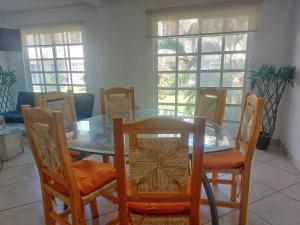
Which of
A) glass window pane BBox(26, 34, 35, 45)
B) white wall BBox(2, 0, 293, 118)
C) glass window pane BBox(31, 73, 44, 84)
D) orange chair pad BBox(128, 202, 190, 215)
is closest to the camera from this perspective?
orange chair pad BBox(128, 202, 190, 215)

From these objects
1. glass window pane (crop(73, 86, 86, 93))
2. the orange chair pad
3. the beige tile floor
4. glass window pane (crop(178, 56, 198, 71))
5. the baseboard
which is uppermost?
glass window pane (crop(178, 56, 198, 71))

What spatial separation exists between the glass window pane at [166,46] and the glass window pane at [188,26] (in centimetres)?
21

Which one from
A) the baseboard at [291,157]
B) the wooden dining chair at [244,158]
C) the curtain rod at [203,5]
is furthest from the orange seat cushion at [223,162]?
the curtain rod at [203,5]

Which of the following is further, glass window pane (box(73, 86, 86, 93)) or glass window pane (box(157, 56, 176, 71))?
glass window pane (box(73, 86, 86, 93))

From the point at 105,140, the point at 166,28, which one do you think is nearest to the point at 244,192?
the point at 105,140

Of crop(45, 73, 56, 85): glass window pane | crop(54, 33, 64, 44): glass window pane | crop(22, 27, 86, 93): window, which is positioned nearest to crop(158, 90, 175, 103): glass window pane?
crop(22, 27, 86, 93): window

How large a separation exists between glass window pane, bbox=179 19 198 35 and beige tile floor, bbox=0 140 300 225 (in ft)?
6.37

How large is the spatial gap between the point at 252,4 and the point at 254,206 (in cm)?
241

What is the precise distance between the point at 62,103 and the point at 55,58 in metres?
2.32

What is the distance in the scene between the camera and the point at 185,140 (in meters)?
0.96

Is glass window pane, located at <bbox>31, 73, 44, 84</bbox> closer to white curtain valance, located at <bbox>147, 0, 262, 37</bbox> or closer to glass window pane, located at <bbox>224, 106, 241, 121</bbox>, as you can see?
white curtain valance, located at <bbox>147, 0, 262, 37</bbox>

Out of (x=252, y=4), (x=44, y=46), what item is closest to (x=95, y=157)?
(x=44, y=46)

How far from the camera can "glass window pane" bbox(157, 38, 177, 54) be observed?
3402 millimetres

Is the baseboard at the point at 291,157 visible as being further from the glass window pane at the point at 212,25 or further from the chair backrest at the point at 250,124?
the glass window pane at the point at 212,25
